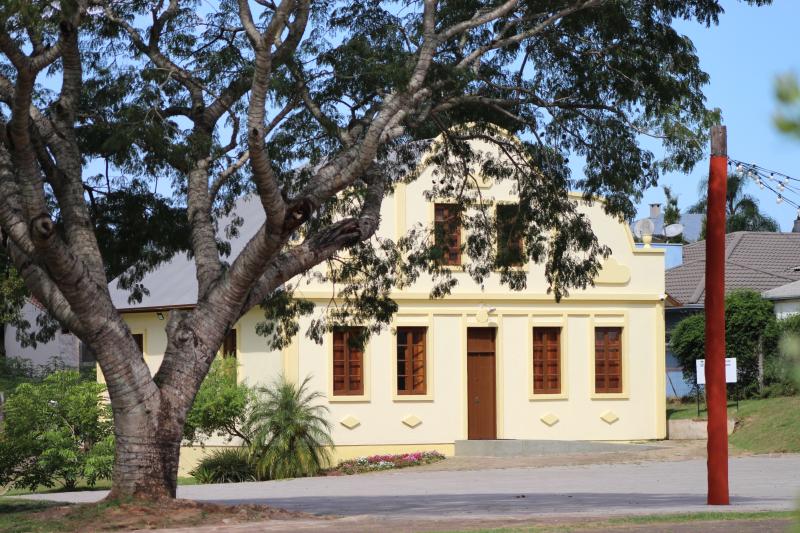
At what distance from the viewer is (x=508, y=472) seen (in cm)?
2559

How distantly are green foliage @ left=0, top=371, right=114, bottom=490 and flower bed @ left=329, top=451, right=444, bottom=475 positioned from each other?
5261mm

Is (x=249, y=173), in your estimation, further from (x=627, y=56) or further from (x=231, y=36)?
(x=627, y=56)

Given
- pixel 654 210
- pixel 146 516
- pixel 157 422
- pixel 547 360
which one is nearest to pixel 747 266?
pixel 547 360

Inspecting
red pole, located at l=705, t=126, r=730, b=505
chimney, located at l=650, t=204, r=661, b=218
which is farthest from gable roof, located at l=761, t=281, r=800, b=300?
red pole, located at l=705, t=126, r=730, b=505

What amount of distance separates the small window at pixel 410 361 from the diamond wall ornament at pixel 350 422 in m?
1.54

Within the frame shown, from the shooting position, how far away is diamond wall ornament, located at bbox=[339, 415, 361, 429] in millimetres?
29234

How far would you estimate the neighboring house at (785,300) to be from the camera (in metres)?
35.8

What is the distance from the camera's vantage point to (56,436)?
2514cm

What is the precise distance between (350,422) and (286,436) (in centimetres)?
300

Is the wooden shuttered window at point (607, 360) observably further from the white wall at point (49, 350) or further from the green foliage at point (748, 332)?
the white wall at point (49, 350)

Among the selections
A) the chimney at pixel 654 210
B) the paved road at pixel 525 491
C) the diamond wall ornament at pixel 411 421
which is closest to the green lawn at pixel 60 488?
the paved road at pixel 525 491

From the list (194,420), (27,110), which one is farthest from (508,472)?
(27,110)

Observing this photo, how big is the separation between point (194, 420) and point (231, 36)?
12.9 m

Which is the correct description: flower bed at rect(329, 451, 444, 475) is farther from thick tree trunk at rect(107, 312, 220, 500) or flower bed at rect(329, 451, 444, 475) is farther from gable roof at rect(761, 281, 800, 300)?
thick tree trunk at rect(107, 312, 220, 500)
